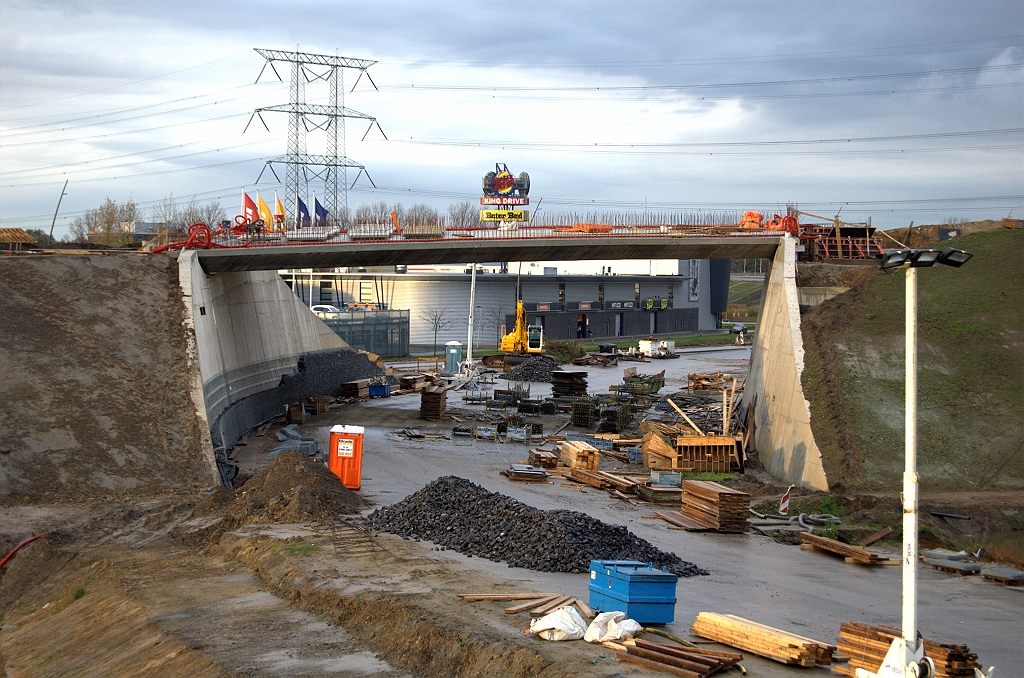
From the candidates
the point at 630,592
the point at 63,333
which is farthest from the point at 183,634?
the point at 63,333

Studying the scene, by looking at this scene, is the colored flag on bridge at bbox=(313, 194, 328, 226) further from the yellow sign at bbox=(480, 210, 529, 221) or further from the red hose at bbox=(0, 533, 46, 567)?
the red hose at bbox=(0, 533, 46, 567)

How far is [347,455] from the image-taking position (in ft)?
81.2

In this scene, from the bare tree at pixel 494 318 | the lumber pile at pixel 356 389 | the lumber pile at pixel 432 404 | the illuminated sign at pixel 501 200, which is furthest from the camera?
the bare tree at pixel 494 318

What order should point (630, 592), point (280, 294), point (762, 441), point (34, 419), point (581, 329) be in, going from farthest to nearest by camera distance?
point (581, 329) → point (280, 294) → point (762, 441) → point (34, 419) → point (630, 592)

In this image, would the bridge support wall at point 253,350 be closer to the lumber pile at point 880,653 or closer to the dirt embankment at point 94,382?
the dirt embankment at point 94,382

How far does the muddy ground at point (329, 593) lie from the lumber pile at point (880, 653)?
0.61 metres

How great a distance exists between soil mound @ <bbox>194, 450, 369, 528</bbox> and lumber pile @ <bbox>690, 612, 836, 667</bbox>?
1109cm

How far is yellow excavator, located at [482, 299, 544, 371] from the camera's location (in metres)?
64.0

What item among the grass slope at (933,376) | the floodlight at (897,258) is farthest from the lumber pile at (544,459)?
the floodlight at (897,258)

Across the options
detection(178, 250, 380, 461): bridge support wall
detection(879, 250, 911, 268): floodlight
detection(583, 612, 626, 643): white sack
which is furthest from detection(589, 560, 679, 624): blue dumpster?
detection(178, 250, 380, 461): bridge support wall

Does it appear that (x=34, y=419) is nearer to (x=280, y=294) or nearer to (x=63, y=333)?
(x=63, y=333)

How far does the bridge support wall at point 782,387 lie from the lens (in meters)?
28.4

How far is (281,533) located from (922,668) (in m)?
13.7

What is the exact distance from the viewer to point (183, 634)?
1373 centimetres
